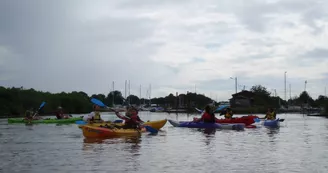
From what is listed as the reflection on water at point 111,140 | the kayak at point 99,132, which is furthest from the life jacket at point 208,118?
the reflection on water at point 111,140

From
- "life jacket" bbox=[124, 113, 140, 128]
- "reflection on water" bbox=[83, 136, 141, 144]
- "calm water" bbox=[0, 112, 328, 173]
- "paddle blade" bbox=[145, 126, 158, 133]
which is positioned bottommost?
"calm water" bbox=[0, 112, 328, 173]

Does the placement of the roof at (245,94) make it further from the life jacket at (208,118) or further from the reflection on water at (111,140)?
the reflection on water at (111,140)

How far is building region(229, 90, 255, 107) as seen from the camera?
9261cm

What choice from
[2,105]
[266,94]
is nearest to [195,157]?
[2,105]

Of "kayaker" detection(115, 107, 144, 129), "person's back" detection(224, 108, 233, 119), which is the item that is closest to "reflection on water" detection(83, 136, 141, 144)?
"kayaker" detection(115, 107, 144, 129)

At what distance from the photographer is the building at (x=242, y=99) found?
92.6 m

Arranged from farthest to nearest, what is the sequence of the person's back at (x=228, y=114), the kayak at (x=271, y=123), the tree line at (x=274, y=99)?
1. the tree line at (x=274, y=99)
2. the kayak at (x=271, y=123)
3. the person's back at (x=228, y=114)

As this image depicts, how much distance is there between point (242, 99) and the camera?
308 ft

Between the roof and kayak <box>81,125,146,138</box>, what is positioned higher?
the roof

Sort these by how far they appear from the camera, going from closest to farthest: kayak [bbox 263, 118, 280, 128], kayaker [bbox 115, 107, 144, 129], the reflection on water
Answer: the reflection on water, kayaker [bbox 115, 107, 144, 129], kayak [bbox 263, 118, 280, 128]

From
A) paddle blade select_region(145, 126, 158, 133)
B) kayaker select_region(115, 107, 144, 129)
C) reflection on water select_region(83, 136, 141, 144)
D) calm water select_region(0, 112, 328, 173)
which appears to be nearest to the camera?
calm water select_region(0, 112, 328, 173)

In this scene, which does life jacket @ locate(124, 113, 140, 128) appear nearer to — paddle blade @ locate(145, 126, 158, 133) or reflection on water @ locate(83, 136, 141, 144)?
paddle blade @ locate(145, 126, 158, 133)

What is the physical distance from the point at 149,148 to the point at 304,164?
601cm

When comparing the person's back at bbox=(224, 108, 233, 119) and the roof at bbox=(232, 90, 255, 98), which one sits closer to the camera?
the person's back at bbox=(224, 108, 233, 119)
